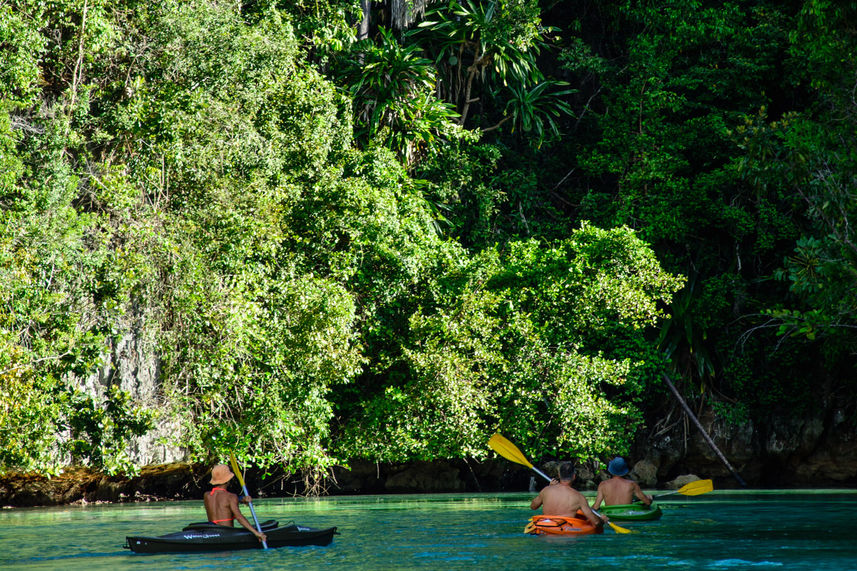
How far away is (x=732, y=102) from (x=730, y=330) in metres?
5.83

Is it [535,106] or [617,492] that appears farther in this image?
[535,106]

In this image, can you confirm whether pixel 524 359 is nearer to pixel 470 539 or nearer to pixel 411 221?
pixel 411 221

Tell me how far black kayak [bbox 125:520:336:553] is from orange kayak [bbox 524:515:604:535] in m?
2.40

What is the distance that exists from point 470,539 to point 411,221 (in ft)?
32.4

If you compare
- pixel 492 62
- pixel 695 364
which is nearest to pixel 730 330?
pixel 695 364

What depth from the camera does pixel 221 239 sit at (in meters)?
17.9

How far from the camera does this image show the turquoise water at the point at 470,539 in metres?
10.1

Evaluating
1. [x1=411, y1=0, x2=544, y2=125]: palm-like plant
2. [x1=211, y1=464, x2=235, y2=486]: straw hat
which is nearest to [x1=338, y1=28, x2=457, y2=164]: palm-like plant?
[x1=411, y1=0, x2=544, y2=125]: palm-like plant

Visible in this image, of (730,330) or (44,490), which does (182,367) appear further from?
(730,330)

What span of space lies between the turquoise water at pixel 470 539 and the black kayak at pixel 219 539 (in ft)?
0.38

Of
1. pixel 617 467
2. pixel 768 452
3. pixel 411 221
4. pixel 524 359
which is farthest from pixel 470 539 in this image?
pixel 768 452

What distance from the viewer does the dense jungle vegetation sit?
50.0 ft

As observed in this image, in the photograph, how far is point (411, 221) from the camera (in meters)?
21.1

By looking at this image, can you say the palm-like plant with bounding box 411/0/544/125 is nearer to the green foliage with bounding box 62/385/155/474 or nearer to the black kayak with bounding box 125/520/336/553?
the green foliage with bounding box 62/385/155/474
